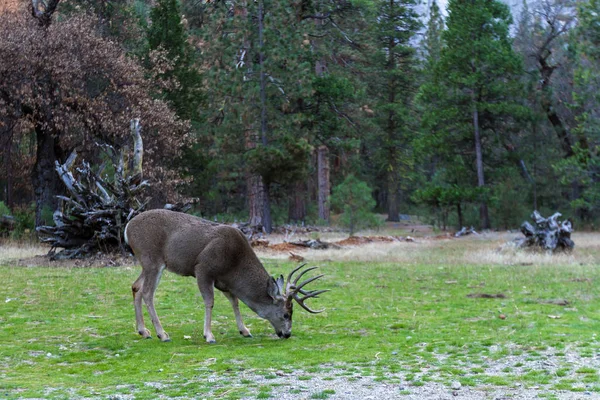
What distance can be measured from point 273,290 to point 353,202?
22.3 metres

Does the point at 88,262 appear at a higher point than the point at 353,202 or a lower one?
lower

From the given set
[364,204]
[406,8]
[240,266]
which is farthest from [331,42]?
[240,266]

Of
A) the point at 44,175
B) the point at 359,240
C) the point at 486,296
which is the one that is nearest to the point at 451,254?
the point at 359,240

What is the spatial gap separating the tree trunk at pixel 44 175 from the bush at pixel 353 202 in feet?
36.6

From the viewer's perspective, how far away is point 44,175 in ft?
85.8

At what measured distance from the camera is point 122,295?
45.9 ft

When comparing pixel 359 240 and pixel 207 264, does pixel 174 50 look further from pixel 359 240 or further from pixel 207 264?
pixel 207 264

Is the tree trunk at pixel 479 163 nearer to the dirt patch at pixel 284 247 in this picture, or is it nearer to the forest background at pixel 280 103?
the forest background at pixel 280 103

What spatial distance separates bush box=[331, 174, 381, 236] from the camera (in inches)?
1241

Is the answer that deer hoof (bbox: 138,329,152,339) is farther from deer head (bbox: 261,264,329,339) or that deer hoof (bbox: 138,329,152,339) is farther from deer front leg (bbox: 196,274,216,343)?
deer head (bbox: 261,264,329,339)

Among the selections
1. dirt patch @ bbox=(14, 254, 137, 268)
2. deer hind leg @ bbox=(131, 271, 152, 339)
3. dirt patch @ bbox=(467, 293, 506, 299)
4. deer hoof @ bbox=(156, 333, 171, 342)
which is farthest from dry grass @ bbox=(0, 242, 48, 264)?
dirt patch @ bbox=(467, 293, 506, 299)

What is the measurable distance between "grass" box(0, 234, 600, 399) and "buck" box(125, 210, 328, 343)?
43 cm

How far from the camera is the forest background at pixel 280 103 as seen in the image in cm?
2588

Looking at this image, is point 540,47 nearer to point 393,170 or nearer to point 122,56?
point 393,170
